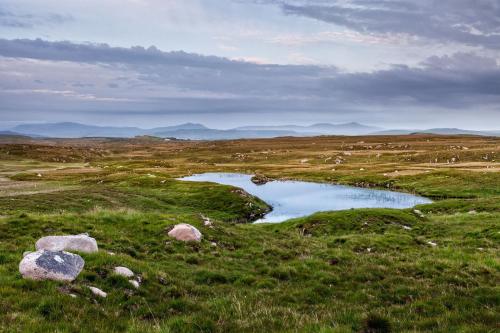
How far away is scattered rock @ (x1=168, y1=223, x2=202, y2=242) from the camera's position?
23.5 metres

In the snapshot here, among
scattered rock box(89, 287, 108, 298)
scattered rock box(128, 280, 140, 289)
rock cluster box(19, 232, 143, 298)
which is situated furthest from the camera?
scattered rock box(128, 280, 140, 289)

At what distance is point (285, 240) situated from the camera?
28.0 metres

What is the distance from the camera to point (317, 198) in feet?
230

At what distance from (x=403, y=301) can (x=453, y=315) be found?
2.98 m

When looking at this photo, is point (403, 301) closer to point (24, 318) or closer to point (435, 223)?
point (24, 318)

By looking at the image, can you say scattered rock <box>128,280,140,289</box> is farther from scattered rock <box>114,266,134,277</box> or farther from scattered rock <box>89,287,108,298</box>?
scattered rock <box>89,287,108,298</box>

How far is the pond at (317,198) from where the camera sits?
59150 millimetres

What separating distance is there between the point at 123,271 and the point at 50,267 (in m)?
2.71

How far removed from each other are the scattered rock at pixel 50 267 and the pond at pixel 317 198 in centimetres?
3848

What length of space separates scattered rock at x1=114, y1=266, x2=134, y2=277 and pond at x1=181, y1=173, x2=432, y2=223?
3647 centimetres

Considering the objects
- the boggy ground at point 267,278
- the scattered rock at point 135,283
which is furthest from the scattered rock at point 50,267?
the scattered rock at point 135,283

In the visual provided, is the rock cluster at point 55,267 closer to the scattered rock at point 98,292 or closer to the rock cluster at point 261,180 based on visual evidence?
the scattered rock at point 98,292

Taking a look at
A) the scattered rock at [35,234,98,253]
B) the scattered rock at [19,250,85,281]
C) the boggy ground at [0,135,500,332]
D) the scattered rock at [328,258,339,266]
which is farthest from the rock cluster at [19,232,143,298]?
the scattered rock at [328,258,339,266]

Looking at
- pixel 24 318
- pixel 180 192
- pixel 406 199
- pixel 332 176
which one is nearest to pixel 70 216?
pixel 24 318
